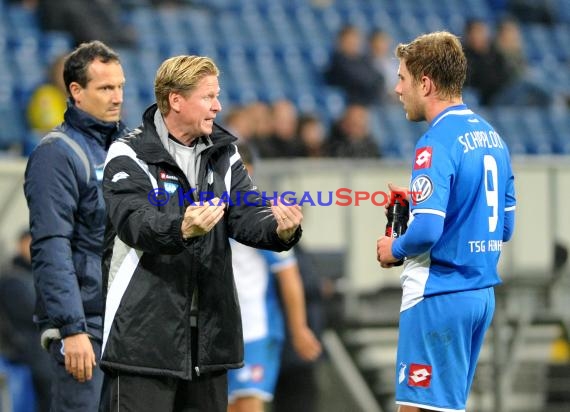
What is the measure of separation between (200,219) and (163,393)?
74cm

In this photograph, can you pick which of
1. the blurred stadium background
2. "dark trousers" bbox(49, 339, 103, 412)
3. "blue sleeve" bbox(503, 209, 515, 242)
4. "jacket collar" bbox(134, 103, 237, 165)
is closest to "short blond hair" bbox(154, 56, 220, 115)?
"jacket collar" bbox(134, 103, 237, 165)

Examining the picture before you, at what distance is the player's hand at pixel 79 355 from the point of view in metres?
4.67

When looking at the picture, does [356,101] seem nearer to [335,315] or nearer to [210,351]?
[335,315]

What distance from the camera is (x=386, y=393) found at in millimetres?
9445

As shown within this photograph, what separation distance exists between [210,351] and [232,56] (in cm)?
1025

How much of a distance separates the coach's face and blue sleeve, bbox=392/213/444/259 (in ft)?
1.53

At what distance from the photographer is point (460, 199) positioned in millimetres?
4402

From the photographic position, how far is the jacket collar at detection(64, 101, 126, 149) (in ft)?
16.3

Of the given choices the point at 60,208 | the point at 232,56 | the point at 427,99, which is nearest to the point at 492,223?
the point at 427,99

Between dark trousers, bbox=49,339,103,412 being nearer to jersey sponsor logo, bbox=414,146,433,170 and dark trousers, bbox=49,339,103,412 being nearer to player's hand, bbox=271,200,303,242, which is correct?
player's hand, bbox=271,200,303,242

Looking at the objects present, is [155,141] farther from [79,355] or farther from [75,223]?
[79,355]

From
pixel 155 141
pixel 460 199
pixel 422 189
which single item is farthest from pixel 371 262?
pixel 155 141

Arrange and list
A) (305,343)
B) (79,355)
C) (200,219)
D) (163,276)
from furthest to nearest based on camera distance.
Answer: (305,343)
(79,355)
(163,276)
(200,219)

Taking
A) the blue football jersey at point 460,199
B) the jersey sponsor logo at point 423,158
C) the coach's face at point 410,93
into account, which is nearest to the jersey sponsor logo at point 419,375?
the blue football jersey at point 460,199
